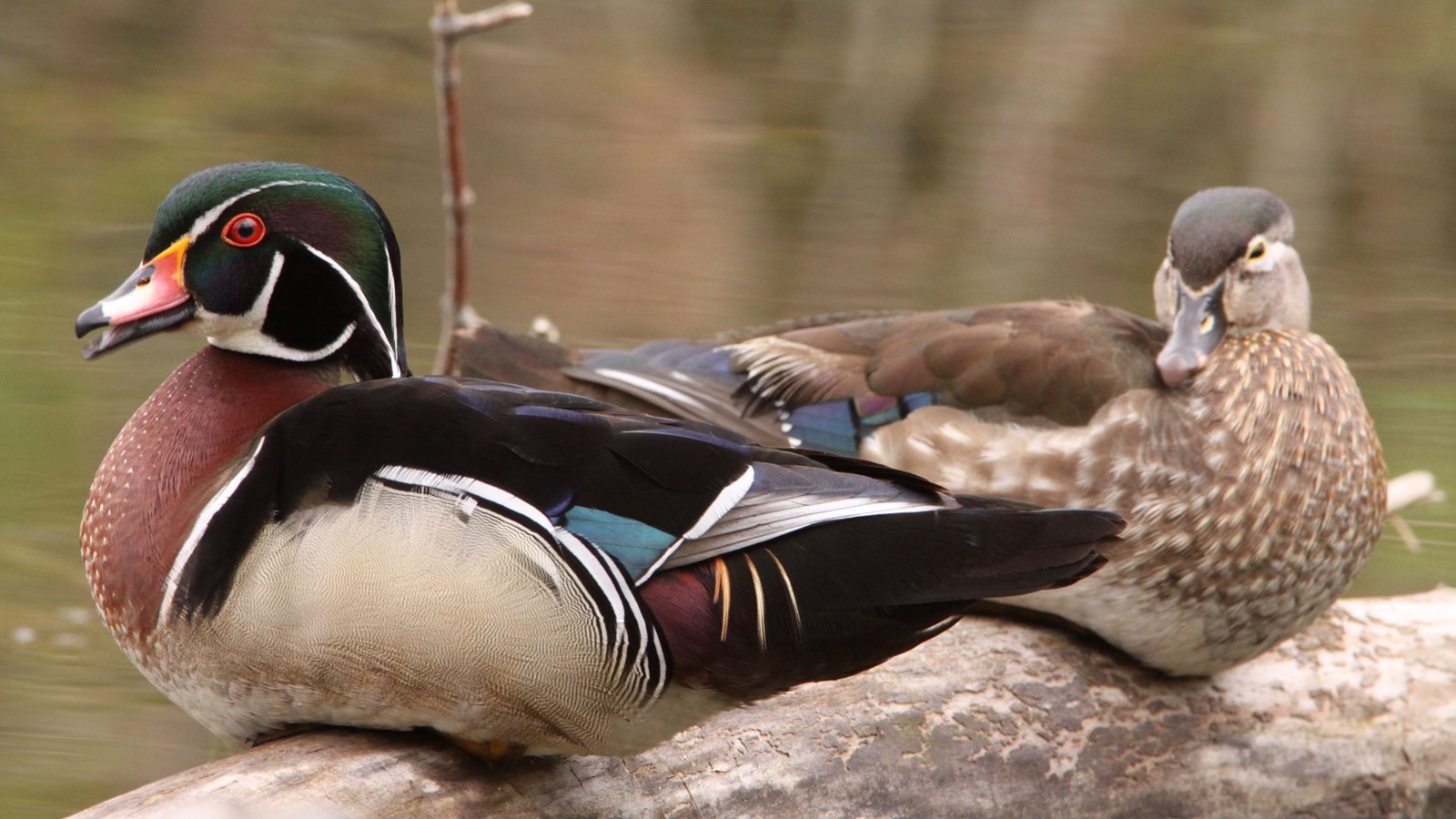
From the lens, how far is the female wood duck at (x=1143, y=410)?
2.25 meters

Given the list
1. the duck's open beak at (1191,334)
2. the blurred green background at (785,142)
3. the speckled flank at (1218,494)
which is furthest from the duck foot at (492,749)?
the blurred green background at (785,142)

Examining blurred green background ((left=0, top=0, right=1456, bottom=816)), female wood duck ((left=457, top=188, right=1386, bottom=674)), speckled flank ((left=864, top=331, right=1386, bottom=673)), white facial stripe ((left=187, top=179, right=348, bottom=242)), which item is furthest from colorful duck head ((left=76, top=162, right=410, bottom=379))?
blurred green background ((left=0, top=0, right=1456, bottom=816))

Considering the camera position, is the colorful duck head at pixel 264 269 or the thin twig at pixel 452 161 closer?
the colorful duck head at pixel 264 269

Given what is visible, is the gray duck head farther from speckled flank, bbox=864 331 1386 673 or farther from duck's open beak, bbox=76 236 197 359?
duck's open beak, bbox=76 236 197 359

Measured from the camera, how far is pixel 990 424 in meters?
2.47

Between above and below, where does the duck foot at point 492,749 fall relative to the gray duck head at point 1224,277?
below

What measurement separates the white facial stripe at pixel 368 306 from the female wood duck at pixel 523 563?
160 mm

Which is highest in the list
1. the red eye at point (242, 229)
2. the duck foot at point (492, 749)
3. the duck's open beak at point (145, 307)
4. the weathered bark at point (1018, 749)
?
the red eye at point (242, 229)

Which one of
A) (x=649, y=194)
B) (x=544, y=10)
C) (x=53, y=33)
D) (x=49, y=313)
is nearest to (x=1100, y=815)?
(x=49, y=313)

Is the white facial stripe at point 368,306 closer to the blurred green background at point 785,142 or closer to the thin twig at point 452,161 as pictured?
the thin twig at point 452,161

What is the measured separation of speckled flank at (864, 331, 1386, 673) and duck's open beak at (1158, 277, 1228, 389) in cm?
3

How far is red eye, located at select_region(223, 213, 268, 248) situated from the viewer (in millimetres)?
1756

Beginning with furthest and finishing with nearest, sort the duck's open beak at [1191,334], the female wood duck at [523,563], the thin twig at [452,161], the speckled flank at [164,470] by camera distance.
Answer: the thin twig at [452,161] → the duck's open beak at [1191,334] → the speckled flank at [164,470] → the female wood duck at [523,563]

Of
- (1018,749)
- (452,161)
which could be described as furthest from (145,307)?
(1018,749)
